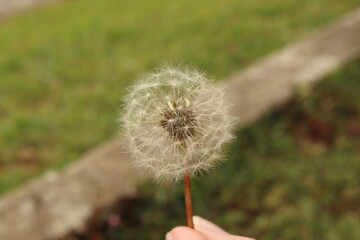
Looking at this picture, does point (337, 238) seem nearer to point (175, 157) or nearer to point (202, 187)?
point (202, 187)

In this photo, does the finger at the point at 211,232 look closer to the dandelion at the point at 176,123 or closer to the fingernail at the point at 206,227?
the fingernail at the point at 206,227

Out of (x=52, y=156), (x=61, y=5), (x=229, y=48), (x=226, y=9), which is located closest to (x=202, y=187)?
(x=52, y=156)

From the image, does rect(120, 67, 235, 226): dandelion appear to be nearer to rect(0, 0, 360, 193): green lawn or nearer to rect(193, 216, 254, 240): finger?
rect(193, 216, 254, 240): finger

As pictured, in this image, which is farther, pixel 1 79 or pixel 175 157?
pixel 1 79

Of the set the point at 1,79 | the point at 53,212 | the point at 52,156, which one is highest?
the point at 1,79

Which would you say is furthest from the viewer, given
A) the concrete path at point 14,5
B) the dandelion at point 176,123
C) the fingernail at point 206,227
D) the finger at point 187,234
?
the concrete path at point 14,5

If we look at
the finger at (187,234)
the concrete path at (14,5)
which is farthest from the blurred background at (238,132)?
the concrete path at (14,5)

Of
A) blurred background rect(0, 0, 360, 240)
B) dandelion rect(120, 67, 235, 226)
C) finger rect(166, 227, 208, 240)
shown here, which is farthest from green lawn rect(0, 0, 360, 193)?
finger rect(166, 227, 208, 240)
